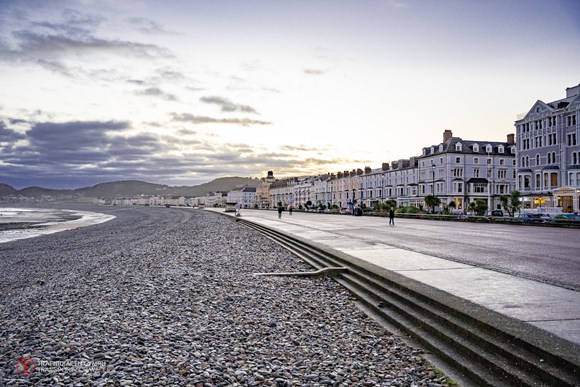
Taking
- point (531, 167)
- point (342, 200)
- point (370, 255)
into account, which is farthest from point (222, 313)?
point (342, 200)

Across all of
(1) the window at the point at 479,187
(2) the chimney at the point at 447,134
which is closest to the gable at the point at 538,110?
(1) the window at the point at 479,187

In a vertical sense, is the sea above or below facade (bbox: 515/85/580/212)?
below

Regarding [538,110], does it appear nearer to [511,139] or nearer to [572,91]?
[572,91]

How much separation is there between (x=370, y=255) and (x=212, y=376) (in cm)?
1052

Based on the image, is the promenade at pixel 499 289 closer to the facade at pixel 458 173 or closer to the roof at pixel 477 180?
the facade at pixel 458 173

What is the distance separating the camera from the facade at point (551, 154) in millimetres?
54500

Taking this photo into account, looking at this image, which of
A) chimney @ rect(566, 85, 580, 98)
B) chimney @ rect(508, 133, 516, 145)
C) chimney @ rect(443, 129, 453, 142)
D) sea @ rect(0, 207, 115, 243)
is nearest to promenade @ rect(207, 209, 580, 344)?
sea @ rect(0, 207, 115, 243)

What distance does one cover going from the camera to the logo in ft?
21.8

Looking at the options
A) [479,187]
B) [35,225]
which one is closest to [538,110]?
[479,187]

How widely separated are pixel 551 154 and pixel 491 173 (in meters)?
28.9

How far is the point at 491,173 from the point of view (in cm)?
8706

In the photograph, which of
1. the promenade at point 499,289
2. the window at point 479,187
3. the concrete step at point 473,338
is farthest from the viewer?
the window at point 479,187

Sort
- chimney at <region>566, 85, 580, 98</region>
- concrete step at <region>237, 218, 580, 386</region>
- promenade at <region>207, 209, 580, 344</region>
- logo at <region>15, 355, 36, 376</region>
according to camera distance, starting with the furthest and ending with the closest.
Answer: chimney at <region>566, 85, 580, 98</region> → promenade at <region>207, 209, 580, 344</region> → logo at <region>15, 355, 36, 376</region> → concrete step at <region>237, 218, 580, 386</region>

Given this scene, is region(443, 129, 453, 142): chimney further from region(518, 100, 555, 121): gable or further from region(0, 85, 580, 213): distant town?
region(518, 100, 555, 121): gable
